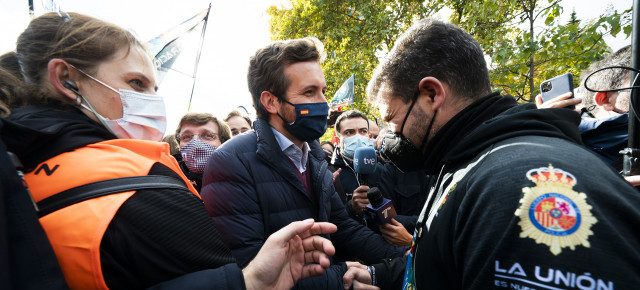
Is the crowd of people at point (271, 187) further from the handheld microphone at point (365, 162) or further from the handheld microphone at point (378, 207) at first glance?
the handheld microphone at point (365, 162)

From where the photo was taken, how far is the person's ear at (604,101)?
2.53m

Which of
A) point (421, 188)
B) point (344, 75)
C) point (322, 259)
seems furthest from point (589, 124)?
point (344, 75)

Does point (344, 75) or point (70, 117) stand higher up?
point (344, 75)

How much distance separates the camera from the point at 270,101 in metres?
2.32

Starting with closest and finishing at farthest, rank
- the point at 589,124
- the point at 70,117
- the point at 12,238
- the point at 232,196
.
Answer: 1. the point at 12,238
2. the point at 70,117
3. the point at 232,196
4. the point at 589,124

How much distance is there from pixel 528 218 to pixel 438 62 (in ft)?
2.76

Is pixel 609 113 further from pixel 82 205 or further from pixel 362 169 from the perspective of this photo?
pixel 82 205

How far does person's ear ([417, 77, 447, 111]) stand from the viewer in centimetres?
138

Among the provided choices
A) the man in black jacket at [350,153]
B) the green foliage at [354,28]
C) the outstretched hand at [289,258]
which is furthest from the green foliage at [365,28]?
the outstretched hand at [289,258]

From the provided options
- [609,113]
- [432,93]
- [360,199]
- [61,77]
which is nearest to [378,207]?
[360,199]

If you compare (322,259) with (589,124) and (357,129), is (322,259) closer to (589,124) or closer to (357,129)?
(589,124)

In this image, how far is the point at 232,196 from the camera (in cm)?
187

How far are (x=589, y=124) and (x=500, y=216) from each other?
2.14 m

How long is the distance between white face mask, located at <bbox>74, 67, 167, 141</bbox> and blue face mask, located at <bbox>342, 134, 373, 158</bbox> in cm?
291
